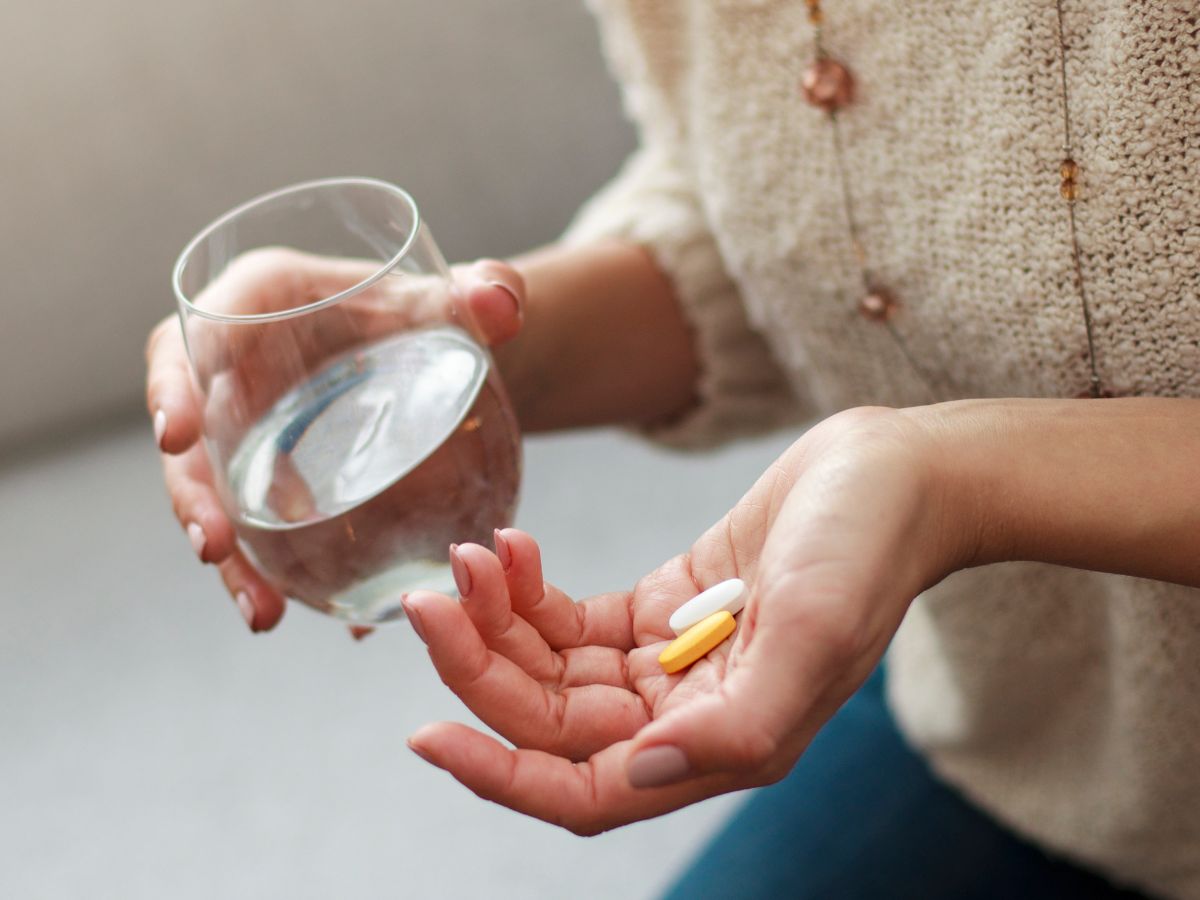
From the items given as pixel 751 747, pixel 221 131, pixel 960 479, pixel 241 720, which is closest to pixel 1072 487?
pixel 960 479

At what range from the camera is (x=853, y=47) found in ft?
1.73

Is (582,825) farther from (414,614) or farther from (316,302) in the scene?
(316,302)

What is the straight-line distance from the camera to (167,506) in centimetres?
138

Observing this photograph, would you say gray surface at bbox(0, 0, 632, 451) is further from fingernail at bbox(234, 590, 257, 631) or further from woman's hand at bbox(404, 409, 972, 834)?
woman's hand at bbox(404, 409, 972, 834)

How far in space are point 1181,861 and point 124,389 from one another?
4.13 ft

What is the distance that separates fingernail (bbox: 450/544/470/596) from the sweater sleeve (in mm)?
349

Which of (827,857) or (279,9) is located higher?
(279,9)

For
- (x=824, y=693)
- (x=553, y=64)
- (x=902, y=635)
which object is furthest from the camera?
(x=553, y=64)

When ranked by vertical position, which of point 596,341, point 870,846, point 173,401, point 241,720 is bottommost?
point 241,720

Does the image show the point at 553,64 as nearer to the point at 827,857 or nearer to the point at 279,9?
the point at 279,9

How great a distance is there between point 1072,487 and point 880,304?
0.18 m

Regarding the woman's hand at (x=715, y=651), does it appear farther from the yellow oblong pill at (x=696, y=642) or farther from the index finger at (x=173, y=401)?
the index finger at (x=173, y=401)

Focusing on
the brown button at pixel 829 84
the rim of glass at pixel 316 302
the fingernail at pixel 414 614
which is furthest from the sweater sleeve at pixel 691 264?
the fingernail at pixel 414 614

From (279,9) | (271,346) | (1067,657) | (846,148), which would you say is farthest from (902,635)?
(279,9)
